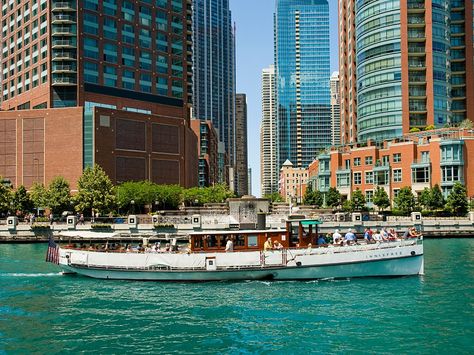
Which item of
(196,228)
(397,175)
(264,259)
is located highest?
(397,175)

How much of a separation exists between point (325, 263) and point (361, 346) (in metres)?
14.8

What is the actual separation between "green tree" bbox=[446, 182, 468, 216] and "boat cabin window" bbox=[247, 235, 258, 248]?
5232cm

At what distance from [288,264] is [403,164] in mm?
63468

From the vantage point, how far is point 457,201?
264 ft

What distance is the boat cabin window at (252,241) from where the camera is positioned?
37781 mm

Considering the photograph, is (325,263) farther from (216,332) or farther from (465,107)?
(465,107)

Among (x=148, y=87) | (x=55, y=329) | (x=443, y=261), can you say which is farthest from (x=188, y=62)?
(x=55, y=329)

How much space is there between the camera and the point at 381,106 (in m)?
107

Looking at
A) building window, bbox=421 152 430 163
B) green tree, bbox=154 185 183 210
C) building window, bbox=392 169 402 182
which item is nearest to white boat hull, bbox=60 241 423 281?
building window, bbox=421 152 430 163

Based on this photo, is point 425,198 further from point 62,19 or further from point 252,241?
point 62,19

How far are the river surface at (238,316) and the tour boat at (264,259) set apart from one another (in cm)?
80

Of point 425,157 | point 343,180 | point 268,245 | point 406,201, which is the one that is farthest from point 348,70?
point 268,245

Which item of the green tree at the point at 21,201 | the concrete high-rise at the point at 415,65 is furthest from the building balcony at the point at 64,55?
the concrete high-rise at the point at 415,65

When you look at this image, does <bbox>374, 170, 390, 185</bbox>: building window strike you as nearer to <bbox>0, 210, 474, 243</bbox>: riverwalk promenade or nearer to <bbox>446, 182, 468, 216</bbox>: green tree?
<bbox>446, 182, 468, 216</bbox>: green tree
